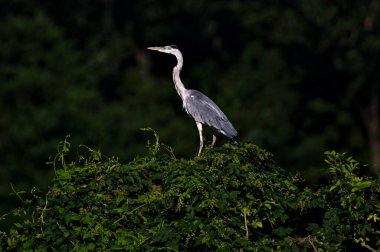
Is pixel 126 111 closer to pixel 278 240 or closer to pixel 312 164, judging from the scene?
pixel 312 164

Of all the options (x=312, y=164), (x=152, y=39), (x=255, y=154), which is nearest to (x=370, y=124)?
(x=312, y=164)

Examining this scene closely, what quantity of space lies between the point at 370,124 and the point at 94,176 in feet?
69.0

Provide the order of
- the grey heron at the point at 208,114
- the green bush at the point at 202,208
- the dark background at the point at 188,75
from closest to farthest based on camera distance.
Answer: the green bush at the point at 202,208 < the grey heron at the point at 208,114 < the dark background at the point at 188,75

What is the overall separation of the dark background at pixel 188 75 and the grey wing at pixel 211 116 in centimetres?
1160

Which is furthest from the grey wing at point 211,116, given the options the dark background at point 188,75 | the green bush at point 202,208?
the dark background at point 188,75

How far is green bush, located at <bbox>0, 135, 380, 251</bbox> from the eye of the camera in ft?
28.7

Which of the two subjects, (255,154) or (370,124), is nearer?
(255,154)

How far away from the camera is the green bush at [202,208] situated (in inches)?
344

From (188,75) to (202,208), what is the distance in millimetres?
21239

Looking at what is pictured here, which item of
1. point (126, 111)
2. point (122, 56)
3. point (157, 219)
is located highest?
point (122, 56)

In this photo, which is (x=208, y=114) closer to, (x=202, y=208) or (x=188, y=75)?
(x=202, y=208)

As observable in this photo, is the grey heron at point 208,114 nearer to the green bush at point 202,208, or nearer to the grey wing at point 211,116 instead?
the grey wing at point 211,116

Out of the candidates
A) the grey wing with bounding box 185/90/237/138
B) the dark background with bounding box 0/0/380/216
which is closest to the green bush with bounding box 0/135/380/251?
the grey wing with bounding box 185/90/237/138

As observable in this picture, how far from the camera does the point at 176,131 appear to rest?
86.2 ft
